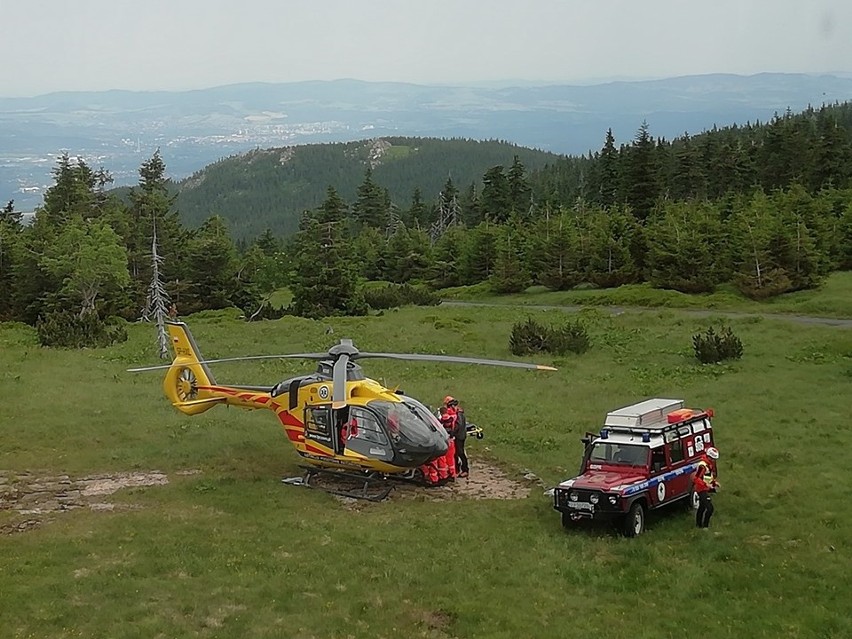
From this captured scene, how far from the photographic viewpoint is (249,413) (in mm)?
25250

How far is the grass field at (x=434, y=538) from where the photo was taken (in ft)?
38.1

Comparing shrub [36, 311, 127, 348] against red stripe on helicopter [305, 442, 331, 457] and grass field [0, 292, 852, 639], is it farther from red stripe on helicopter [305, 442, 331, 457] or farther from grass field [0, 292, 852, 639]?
red stripe on helicopter [305, 442, 331, 457]

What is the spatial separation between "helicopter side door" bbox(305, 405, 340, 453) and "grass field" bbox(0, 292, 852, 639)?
1218 millimetres

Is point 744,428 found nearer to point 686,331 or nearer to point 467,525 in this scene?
point 467,525

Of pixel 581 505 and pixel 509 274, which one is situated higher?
pixel 581 505

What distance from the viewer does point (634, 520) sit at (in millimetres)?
14727

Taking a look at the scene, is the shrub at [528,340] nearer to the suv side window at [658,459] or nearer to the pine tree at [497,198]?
the suv side window at [658,459]

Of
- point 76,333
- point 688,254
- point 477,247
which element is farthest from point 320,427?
point 477,247

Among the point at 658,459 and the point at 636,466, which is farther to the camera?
the point at 658,459

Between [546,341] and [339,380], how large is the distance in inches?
655

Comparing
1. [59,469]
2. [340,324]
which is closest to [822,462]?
[59,469]

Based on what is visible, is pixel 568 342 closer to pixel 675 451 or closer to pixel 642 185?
pixel 675 451

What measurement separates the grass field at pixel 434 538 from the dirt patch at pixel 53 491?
229mm

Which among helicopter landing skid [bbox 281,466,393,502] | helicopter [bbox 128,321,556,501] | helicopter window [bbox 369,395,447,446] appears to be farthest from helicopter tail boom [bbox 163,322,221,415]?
helicopter window [bbox 369,395,447,446]
